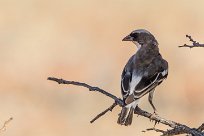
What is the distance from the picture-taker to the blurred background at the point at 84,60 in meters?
21.1

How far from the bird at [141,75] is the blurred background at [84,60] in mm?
8402

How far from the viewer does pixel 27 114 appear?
853 inches

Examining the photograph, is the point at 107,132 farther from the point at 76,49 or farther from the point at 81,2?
the point at 81,2

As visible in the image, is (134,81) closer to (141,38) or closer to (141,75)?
(141,75)

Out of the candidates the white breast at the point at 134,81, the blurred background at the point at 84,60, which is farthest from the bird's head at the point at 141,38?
the blurred background at the point at 84,60

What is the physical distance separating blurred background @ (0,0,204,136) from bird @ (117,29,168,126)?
8.40 m

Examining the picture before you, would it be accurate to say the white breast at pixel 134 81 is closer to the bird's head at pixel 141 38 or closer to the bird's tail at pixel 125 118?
the bird's tail at pixel 125 118

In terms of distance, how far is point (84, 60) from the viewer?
25.2 metres

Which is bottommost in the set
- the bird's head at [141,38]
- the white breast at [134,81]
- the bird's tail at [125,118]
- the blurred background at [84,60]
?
the bird's tail at [125,118]

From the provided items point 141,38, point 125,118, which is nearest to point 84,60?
point 141,38

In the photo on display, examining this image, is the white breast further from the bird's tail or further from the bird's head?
the bird's head

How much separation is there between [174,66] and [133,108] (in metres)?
14.2

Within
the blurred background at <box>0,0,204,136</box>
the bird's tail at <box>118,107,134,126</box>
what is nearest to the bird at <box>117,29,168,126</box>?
the bird's tail at <box>118,107,134,126</box>

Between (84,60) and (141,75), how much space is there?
603 inches
